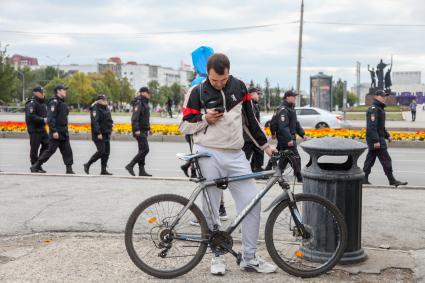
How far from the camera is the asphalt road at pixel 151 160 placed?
12.5 meters

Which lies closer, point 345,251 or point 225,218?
point 345,251

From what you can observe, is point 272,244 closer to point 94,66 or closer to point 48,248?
point 48,248

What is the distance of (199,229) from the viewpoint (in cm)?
480

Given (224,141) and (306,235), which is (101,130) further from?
(306,235)

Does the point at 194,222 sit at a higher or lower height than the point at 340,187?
lower

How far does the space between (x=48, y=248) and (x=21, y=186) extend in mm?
3880

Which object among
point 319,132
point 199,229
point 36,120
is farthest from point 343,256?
point 319,132

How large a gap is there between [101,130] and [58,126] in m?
0.81

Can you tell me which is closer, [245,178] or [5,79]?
[245,178]

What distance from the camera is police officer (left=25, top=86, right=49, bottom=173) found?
38.4ft

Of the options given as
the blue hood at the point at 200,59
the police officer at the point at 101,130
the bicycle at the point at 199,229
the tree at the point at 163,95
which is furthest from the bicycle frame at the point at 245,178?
the tree at the point at 163,95

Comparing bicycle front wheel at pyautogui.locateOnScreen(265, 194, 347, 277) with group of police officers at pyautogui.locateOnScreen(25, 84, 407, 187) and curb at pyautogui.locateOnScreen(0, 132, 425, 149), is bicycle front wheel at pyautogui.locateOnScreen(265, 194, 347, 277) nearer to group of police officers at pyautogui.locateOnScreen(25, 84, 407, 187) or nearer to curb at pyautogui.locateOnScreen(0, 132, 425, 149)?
group of police officers at pyautogui.locateOnScreen(25, 84, 407, 187)

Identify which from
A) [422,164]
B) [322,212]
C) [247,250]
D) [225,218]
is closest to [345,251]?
[322,212]

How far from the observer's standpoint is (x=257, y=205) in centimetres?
484
